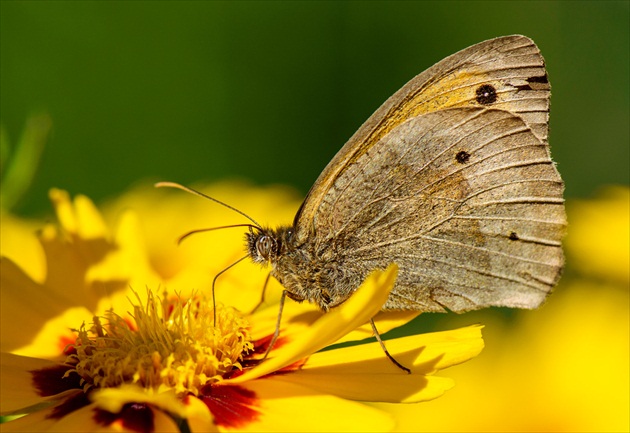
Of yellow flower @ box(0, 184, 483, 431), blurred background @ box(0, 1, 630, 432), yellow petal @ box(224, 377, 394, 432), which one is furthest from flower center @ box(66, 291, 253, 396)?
blurred background @ box(0, 1, 630, 432)

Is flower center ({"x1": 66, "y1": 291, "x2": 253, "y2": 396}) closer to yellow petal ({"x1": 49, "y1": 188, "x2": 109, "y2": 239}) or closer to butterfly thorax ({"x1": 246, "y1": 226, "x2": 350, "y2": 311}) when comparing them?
butterfly thorax ({"x1": 246, "y1": 226, "x2": 350, "y2": 311})

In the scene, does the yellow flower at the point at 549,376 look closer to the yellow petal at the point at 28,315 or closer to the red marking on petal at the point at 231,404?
the red marking on petal at the point at 231,404

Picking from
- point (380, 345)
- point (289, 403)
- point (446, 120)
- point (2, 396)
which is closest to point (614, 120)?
point (446, 120)

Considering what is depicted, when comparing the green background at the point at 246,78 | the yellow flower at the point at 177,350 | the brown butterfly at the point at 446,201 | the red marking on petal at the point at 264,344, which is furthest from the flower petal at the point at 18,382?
the green background at the point at 246,78

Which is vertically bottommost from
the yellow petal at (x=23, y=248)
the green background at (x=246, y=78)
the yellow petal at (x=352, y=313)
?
the yellow petal at (x=352, y=313)

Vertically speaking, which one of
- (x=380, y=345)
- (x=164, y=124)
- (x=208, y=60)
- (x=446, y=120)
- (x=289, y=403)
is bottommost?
(x=289, y=403)

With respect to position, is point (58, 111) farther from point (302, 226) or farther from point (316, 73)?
point (302, 226)

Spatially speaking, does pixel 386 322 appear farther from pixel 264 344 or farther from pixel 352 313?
pixel 352 313
